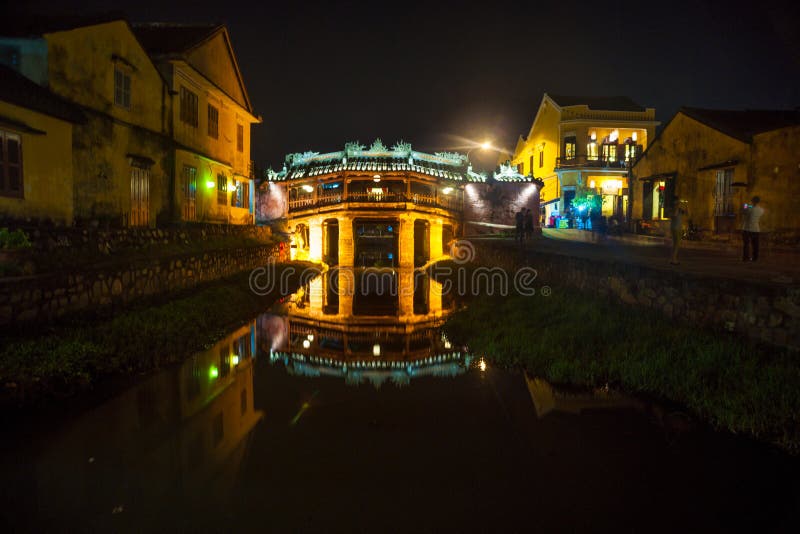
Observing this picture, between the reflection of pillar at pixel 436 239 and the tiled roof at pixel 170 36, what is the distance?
56.8ft

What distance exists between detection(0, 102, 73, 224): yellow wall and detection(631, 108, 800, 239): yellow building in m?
24.4

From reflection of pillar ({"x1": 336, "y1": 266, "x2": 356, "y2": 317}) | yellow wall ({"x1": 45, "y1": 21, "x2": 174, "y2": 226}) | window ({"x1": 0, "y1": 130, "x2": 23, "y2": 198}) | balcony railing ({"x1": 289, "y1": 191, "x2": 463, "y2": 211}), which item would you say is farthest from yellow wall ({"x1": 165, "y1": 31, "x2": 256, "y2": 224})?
window ({"x1": 0, "y1": 130, "x2": 23, "y2": 198})

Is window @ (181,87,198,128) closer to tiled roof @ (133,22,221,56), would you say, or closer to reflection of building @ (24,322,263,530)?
tiled roof @ (133,22,221,56)

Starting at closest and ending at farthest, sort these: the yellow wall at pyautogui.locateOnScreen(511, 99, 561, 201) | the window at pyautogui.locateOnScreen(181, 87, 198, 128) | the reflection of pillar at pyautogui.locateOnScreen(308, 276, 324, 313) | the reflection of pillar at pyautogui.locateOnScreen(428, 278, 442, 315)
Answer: the reflection of pillar at pyautogui.locateOnScreen(428, 278, 442, 315) → the reflection of pillar at pyautogui.locateOnScreen(308, 276, 324, 313) → the window at pyautogui.locateOnScreen(181, 87, 198, 128) → the yellow wall at pyautogui.locateOnScreen(511, 99, 561, 201)

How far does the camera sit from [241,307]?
14.9 metres

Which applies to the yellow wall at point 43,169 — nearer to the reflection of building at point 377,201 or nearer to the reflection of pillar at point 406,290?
the reflection of pillar at point 406,290

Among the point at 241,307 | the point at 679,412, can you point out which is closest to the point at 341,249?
the point at 241,307

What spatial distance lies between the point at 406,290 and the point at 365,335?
927 cm

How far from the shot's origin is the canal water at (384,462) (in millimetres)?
4297

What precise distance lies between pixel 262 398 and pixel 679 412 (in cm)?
568

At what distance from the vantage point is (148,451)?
5531mm

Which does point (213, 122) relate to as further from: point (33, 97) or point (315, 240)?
point (315, 240)

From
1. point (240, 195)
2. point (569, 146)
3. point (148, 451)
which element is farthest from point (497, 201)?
point (148, 451)

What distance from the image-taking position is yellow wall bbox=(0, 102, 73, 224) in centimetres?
1304
